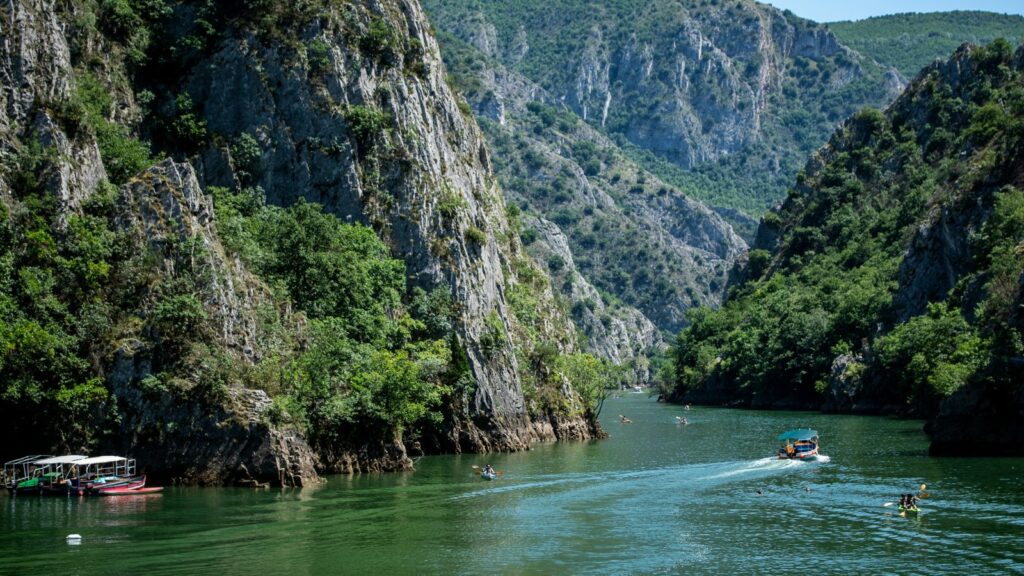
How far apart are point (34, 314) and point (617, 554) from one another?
144ft

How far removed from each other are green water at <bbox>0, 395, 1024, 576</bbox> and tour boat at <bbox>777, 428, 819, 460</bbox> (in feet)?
8.14

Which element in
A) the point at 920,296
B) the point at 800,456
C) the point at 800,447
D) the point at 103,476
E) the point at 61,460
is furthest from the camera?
the point at 920,296

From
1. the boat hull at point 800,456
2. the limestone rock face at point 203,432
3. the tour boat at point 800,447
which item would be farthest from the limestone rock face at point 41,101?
the tour boat at point 800,447

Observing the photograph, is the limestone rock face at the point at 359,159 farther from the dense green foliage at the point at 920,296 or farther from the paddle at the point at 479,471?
the dense green foliage at the point at 920,296

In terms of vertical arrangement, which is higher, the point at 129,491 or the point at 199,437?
the point at 199,437

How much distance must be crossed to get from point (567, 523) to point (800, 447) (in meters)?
36.2

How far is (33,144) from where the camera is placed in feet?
258

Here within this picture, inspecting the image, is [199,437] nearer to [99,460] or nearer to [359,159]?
[99,460]

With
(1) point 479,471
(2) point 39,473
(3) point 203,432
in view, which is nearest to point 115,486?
(2) point 39,473

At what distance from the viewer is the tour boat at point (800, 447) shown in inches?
3494

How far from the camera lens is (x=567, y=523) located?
60.7 metres

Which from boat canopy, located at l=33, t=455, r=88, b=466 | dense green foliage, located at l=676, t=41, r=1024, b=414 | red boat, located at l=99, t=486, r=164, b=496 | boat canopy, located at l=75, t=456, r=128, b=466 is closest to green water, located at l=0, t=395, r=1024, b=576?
red boat, located at l=99, t=486, r=164, b=496

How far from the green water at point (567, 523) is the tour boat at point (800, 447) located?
2.48 metres

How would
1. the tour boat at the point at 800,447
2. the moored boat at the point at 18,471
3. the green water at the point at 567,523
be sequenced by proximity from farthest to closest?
the tour boat at the point at 800,447
the moored boat at the point at 18,471
the green water at the point at 567,523
